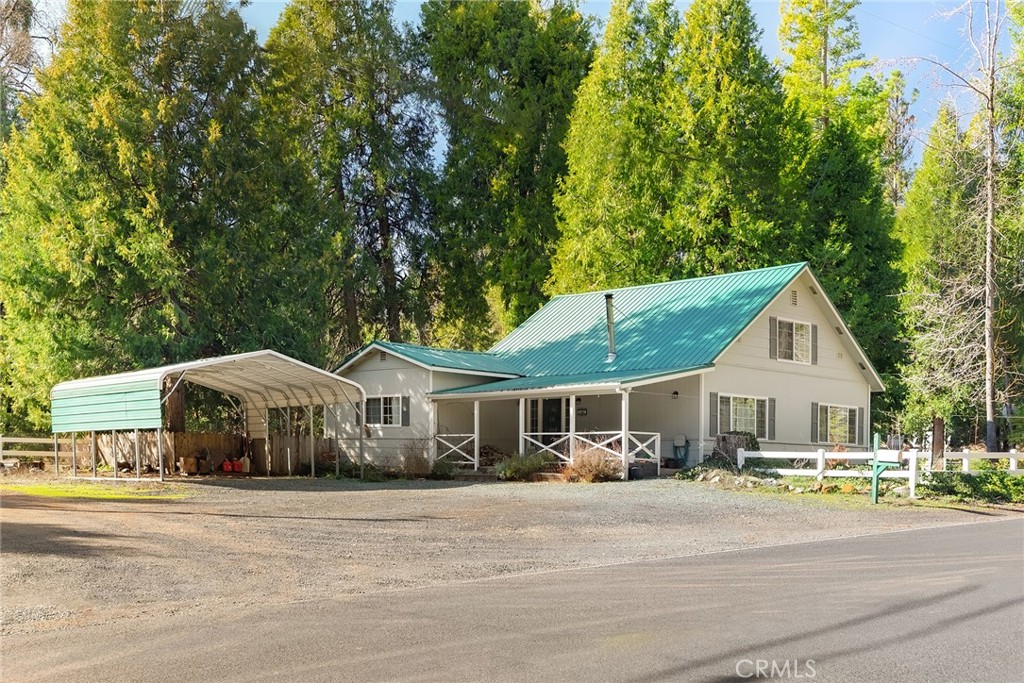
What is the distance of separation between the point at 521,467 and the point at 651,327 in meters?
6.90

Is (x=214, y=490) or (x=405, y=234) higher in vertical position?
(x=405, y=234)

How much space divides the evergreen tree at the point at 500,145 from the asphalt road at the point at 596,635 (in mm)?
33599

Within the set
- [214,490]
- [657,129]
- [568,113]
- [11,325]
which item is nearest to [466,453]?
[214,490]

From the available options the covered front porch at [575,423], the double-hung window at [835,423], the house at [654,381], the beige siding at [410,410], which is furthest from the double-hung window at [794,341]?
the beige siding at [410,410]

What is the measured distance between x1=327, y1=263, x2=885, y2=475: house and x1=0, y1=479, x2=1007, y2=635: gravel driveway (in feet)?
17.2

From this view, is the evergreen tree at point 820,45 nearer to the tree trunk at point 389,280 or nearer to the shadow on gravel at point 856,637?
the tree trunk at point 389,280

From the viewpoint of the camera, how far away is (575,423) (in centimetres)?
2916

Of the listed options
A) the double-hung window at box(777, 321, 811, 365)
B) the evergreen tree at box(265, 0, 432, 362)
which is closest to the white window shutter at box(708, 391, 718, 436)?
the double-hung window at box(777, 321, 811, 365)

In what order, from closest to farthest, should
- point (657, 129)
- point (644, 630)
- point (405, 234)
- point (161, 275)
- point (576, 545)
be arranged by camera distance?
point (644, 630) < point (576, 545) < point (161, 275) < point (657, 129) < point (405, 234)

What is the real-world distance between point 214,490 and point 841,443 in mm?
18470

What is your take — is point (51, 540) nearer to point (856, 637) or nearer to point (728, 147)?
point (856, 637)

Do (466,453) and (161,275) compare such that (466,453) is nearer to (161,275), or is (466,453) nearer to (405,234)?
(161,275)

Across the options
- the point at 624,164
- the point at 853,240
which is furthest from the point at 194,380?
the point at 853,240

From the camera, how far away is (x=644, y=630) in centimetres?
814
